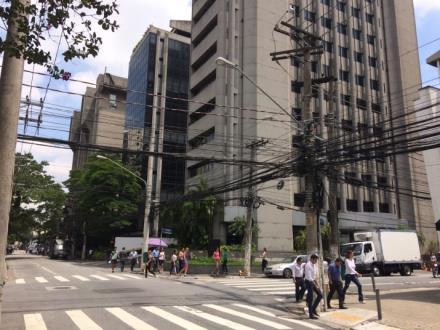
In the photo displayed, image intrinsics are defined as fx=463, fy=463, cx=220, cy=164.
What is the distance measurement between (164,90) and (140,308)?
57.0m

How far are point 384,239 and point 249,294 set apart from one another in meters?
19.4

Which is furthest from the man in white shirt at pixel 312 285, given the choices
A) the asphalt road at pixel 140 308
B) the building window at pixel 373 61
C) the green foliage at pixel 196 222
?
the building window at pixel 373 61

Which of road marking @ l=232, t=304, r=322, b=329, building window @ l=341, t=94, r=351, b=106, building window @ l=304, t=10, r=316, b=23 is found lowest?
road marking @ l=232, t=304, r=322, b=329

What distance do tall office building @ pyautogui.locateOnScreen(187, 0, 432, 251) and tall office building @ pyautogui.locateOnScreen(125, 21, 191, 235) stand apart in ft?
28.5

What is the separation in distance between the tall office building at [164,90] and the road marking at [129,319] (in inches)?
1879

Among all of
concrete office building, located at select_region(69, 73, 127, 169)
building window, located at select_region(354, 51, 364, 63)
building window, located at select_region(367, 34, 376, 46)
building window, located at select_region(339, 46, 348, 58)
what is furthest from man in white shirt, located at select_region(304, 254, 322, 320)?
concrete office building, located at select_region(69, 73, 127, 169)

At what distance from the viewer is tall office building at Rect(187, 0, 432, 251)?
41688 millimetres

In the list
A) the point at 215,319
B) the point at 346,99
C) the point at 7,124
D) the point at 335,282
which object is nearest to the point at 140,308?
the point at 215,319

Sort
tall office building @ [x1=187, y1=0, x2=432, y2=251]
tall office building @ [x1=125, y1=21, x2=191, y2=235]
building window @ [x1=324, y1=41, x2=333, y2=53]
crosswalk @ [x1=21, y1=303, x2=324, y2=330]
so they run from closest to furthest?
crosswalk @ [x1=21, y1=303, x2=324, y2=330], tall office building @ [x1=187, y1=0, x2=432, y2=251], building window @ [x1=324, y1=41, x2=333, y2=53], tall office building @ [x1=125, y1=21, x2=191, y2=235]

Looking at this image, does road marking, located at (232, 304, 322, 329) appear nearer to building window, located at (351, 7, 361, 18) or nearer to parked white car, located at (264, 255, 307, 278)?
parked white car, located at (264, 255, 307, 278)

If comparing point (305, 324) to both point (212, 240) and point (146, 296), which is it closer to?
point (146, 296)

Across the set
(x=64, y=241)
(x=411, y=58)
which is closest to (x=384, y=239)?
(x=411, y=58)

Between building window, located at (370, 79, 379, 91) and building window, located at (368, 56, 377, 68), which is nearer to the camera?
building window, located at (370, 79, 379, 91)

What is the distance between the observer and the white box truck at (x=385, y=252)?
3325cm
